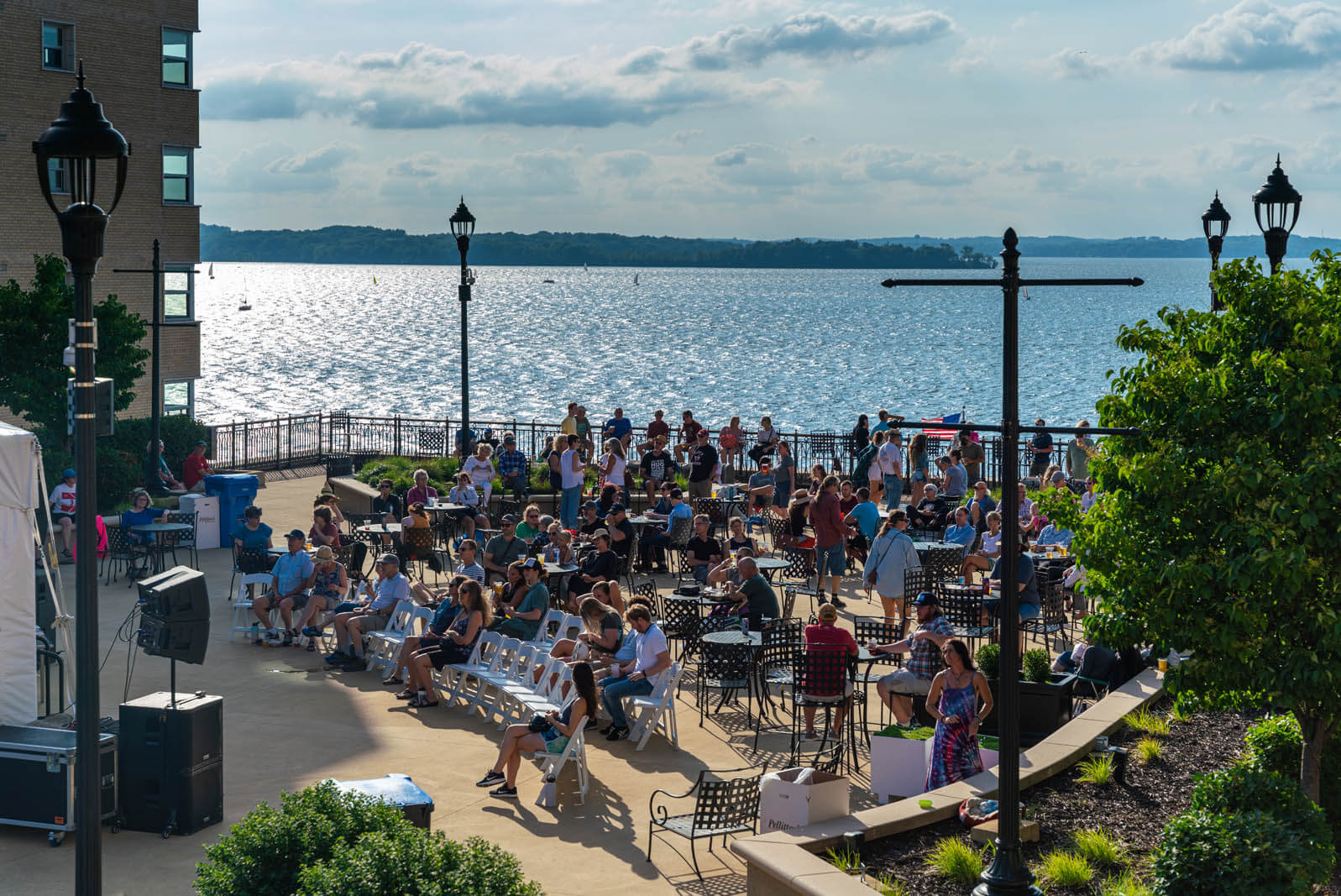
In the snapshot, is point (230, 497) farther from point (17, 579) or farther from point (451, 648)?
point (17, 579)

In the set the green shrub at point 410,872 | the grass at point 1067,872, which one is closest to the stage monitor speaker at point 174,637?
the green shrub at point 410,872

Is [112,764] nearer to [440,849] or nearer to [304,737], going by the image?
[304,737]

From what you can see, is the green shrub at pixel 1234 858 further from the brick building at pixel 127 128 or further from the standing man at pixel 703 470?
the brick building at pixel 127 128

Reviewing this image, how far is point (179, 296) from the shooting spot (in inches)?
1503

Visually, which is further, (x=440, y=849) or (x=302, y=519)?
(x=302, y=519)

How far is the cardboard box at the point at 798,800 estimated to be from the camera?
10094 millimetres

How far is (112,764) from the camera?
10.9 meters

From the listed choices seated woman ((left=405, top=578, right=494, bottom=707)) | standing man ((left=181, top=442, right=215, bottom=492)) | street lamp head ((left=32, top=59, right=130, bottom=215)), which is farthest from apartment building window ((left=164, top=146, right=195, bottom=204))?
street lamp head ((left=32, top=59, right=130, bottom=215))

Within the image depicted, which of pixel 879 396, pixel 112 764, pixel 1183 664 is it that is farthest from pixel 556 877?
pixel 879 396

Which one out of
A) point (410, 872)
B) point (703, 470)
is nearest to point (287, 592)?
point (703, 470)

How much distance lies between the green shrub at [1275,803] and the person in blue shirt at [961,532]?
35.1 ft

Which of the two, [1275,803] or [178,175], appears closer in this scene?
[1275,803]

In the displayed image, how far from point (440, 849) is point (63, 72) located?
33.4 metres

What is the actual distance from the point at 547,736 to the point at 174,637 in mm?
3312
